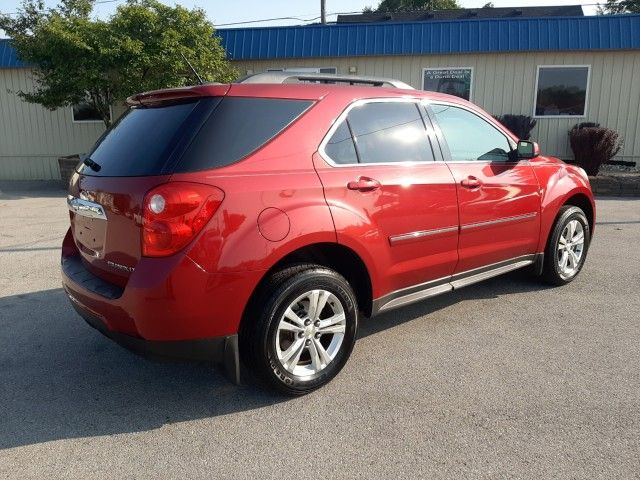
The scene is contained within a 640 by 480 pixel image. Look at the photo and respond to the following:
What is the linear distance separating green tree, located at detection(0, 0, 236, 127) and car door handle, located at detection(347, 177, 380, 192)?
831 cm

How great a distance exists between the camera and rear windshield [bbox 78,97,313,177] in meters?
2.71

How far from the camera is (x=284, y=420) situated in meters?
2.84

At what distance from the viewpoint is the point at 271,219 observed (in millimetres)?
2775

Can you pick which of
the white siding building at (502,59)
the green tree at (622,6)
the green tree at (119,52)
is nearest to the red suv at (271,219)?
the green tree at (119,52)

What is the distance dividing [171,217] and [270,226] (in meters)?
0.51

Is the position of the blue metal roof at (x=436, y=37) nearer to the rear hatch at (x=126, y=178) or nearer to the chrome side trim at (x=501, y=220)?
the chrome side trim at (x=501, y=220)

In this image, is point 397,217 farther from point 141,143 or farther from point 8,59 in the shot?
point 8,59

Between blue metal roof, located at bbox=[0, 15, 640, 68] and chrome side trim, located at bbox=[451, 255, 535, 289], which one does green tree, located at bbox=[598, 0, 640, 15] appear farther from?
chrome side trim, located at bbox=[451, 255, 535, 289]

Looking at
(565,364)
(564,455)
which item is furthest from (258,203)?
(565,364)

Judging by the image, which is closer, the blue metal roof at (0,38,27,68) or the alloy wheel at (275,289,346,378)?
the alloy wheel at (275,289,346,378)

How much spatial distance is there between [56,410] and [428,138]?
2915mm

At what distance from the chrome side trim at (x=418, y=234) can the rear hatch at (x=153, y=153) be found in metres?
1.01

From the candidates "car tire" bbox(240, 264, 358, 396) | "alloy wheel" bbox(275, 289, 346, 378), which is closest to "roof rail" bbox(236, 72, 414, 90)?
"car tire" bbox(240, 264, 358, 396)

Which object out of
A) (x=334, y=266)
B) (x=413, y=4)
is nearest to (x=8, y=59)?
(x=334, y=266)
